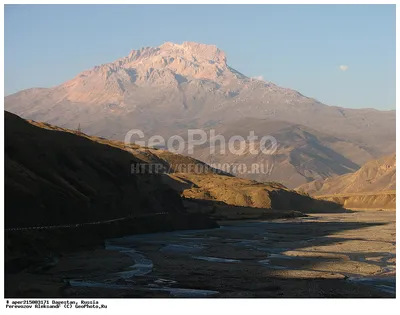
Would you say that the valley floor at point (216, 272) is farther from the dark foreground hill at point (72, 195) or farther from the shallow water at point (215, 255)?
the dark foreground hill at point (72, 195)

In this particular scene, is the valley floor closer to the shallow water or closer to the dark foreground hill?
the shallow water

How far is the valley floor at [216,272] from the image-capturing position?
42.6 metres

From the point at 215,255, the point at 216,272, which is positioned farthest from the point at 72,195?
the point at 216,272

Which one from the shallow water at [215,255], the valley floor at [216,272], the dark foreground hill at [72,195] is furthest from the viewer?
the dark foreground hill at [72,195]

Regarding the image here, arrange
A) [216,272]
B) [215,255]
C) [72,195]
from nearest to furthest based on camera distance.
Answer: [216,272]
[215,255]
[72,195]

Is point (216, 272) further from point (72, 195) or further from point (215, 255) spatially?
point (72, 195)

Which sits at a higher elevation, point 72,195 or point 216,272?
point 72,195

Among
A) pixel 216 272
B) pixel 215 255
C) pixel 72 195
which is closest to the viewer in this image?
pixel 216 272

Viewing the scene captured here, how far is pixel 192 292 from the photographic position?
42.1m

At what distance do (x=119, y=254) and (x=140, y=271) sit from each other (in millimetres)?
14381

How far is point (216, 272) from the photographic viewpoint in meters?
53.2

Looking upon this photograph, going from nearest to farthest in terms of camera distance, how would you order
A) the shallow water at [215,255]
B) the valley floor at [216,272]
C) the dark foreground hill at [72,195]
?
the valley floor at [216,272]
the shallow water at [215,255]
the dark foreground hill at [72,195]

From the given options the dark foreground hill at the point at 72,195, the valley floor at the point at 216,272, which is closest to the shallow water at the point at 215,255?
the valley floor at the point at 216,272

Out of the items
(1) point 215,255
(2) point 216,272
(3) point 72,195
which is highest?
(3) point 72,195
